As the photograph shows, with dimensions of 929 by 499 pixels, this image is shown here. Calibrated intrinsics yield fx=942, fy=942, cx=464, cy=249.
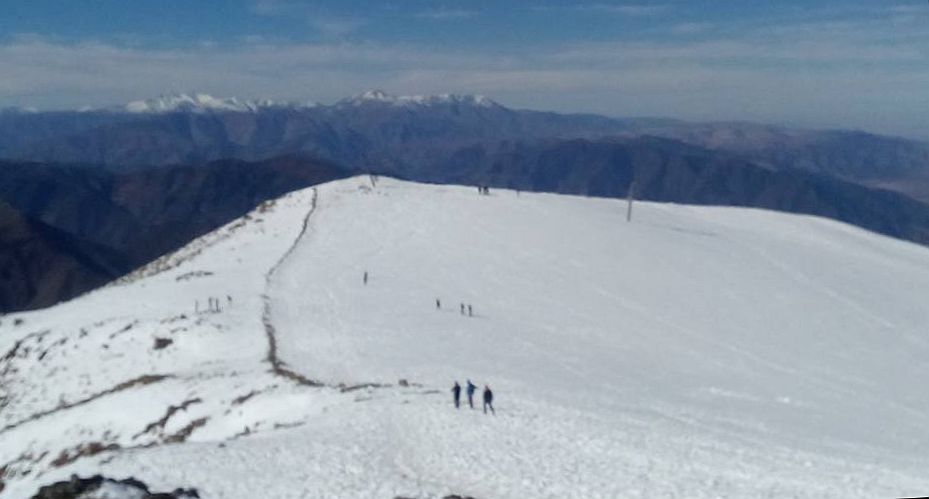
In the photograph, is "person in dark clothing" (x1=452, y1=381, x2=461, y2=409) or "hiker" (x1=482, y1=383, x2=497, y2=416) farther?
"person in dark clothing" (x1=452, y1=381, x2=461, y2=409)

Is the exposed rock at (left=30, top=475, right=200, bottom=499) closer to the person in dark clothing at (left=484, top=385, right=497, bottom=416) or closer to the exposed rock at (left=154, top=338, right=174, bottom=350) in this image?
the person in dark clothing at (left=484, top=385, right=497, bottom=416)

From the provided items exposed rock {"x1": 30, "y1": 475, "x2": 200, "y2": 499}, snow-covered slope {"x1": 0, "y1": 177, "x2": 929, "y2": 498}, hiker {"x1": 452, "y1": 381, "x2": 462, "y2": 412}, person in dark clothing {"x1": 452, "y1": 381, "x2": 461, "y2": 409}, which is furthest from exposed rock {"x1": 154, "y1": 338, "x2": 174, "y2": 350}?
exposed rock {"x1": 30, "y1": 475, "x2": 200, "y2": 499}

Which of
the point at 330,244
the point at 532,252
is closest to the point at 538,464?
the point at 532,252

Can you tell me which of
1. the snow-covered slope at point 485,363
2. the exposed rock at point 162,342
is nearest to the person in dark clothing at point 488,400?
the snow-covered slope at point 485,363

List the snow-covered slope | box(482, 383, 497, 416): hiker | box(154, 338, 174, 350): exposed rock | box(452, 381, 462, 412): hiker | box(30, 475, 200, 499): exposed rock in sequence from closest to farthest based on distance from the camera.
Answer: box(30, 475, 200, 499): exposed rock, the snow-covered slope, box(482, 383, 497, 416): hiker, box(452, 381, 462, 412): hiker, box(154, 338, 174, 350): exposed rock

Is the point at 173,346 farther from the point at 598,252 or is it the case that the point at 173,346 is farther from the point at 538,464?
the point at 598,252

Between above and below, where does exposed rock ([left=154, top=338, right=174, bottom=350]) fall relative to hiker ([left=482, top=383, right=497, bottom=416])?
below

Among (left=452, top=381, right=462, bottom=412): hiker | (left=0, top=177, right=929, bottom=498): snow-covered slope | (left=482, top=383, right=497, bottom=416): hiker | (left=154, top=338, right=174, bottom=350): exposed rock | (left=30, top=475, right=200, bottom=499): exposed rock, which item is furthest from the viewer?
(left=154, top=338, right=174, bottom=350): exposed rock

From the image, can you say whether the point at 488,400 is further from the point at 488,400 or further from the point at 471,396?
the point at 471,396

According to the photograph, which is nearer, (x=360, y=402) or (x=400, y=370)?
(x=360, y=402)
